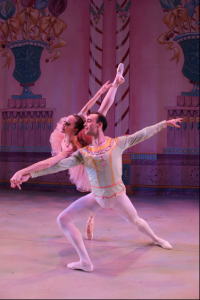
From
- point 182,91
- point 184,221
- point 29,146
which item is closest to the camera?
point 184,221

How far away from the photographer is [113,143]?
6.20 ft

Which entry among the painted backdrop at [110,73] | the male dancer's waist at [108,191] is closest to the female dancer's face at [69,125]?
the male dancer's waist at [108,191]

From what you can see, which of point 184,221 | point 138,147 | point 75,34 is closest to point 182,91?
point 138,147

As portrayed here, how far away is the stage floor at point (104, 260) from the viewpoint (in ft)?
4.99

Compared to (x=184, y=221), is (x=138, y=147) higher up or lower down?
higher up

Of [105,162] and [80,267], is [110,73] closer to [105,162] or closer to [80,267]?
[105,162]

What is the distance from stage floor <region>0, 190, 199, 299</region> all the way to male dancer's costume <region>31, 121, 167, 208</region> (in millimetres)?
444

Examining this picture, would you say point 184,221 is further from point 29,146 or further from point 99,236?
point 29,146

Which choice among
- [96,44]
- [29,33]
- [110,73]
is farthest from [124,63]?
[29,33]

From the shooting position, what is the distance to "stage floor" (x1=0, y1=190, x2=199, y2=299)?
1520 millimetres

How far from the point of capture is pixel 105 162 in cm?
185

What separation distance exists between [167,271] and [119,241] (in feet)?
2.20

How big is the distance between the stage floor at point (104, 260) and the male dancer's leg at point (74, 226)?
0.06 meters

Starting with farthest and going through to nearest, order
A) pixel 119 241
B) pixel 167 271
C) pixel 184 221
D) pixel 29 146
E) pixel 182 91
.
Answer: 1. pixel 29 146
2. pixel 182 91
3. pixel 184 221
4. pixel 119 241
5. pixel 167 271
